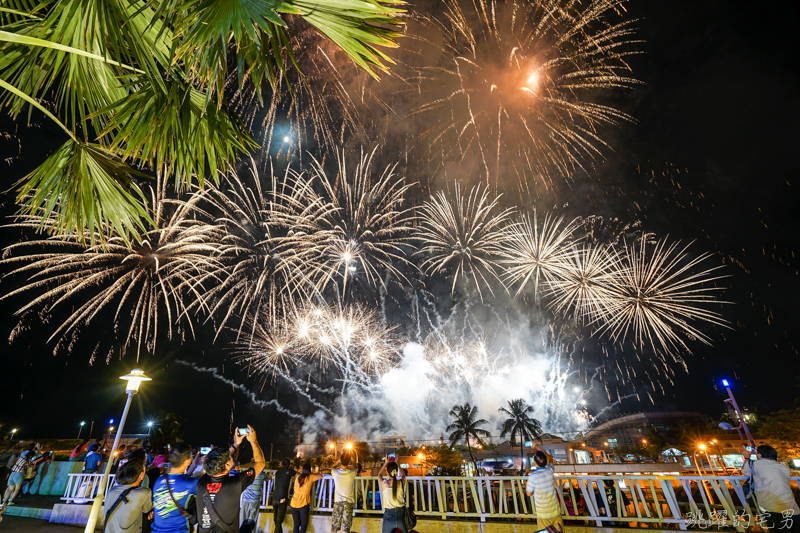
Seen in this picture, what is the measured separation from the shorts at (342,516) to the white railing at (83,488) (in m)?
6.91

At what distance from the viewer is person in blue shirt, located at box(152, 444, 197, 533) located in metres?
3.54

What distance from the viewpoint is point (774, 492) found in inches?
190

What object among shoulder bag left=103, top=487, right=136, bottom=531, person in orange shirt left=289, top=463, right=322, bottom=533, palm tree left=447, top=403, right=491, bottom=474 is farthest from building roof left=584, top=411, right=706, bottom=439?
shoulder bag left=103, top=487, right=136, bottom=531

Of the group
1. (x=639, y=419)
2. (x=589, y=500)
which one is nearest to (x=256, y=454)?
(x=589, y=500)

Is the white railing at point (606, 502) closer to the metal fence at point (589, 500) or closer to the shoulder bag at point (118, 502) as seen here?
the metal fence at point (589, 500)

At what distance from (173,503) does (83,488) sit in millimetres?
9456

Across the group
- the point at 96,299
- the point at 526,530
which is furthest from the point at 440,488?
the point at 96,299

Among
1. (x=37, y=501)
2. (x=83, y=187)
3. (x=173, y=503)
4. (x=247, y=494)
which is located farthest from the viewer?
(x=37, y=501)

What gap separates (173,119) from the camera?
13.8ft

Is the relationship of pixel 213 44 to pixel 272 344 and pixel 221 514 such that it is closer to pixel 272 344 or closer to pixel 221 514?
pixel 221 514

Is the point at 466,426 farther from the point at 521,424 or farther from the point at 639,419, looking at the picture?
the point at 639,419

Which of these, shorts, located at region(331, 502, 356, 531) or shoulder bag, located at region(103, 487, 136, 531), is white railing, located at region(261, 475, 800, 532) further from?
shoulder bag, located at region(103, 487, 136, 531)

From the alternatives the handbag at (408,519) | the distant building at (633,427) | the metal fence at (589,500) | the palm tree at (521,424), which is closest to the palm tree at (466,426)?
the palm tree at (521,424)

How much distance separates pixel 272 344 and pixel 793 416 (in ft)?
152
